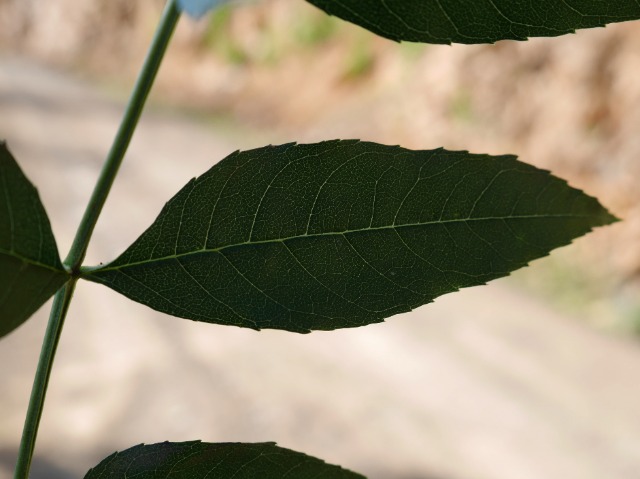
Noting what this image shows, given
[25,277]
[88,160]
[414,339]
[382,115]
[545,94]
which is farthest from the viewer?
[382,115]

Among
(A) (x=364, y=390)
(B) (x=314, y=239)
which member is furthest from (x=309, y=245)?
(A) (x=364, y=390)

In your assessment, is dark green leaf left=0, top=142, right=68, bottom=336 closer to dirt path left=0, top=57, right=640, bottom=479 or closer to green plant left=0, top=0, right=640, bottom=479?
green plant left=0, top=0, right=640, bottom=479

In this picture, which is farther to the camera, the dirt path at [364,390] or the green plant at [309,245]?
the dirt path at [364,390]

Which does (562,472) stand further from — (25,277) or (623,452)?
(25,277)

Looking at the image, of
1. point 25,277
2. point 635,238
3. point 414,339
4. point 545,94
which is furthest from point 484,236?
point 545,94

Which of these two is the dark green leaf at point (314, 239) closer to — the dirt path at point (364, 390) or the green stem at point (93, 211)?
the green stem at point (93, 211)

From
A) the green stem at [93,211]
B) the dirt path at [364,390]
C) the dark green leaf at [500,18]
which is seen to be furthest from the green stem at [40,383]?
the dirt path at [364,390]

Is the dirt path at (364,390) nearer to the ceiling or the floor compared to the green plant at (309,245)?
nearer to the ceiling

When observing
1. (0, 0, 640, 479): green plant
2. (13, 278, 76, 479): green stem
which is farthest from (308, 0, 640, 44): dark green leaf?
(13, 278, 76, 479): green stem
